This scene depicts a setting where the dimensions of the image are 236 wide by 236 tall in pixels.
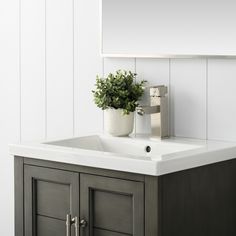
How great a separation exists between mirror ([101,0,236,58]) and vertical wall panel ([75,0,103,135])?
4.4 inches

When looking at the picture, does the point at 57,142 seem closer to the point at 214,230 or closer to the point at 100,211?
the point at 100,211

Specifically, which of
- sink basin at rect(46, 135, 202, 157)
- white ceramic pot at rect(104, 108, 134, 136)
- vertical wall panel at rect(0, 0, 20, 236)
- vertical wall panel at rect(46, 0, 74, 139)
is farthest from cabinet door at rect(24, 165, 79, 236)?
vertical wall panel at rect(0, 0, 20, 236)

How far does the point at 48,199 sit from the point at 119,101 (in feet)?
1.68

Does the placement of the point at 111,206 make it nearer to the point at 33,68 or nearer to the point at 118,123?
the point at 118,123

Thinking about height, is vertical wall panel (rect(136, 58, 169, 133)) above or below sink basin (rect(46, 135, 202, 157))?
above

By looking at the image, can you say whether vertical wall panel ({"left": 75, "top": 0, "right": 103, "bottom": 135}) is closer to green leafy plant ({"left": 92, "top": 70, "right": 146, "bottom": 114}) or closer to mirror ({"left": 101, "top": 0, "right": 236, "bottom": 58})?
mirror ({"left": 101, "top": 0, "right": 236, "bottom": 58})

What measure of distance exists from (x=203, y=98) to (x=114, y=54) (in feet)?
1.51

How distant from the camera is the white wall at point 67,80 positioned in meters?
2.68

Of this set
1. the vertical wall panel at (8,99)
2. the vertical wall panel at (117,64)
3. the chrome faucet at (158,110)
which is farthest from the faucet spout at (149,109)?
the vertical wall panel at (8,99)

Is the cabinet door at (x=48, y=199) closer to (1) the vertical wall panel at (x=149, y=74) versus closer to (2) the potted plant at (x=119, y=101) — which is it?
(2) the potted plant at (x=119, y=101)

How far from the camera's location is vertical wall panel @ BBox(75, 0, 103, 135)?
3.05 meters

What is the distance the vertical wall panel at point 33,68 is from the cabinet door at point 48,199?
75 cm

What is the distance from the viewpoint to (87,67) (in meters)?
3.10

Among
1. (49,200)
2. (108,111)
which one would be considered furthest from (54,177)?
(108,111)
